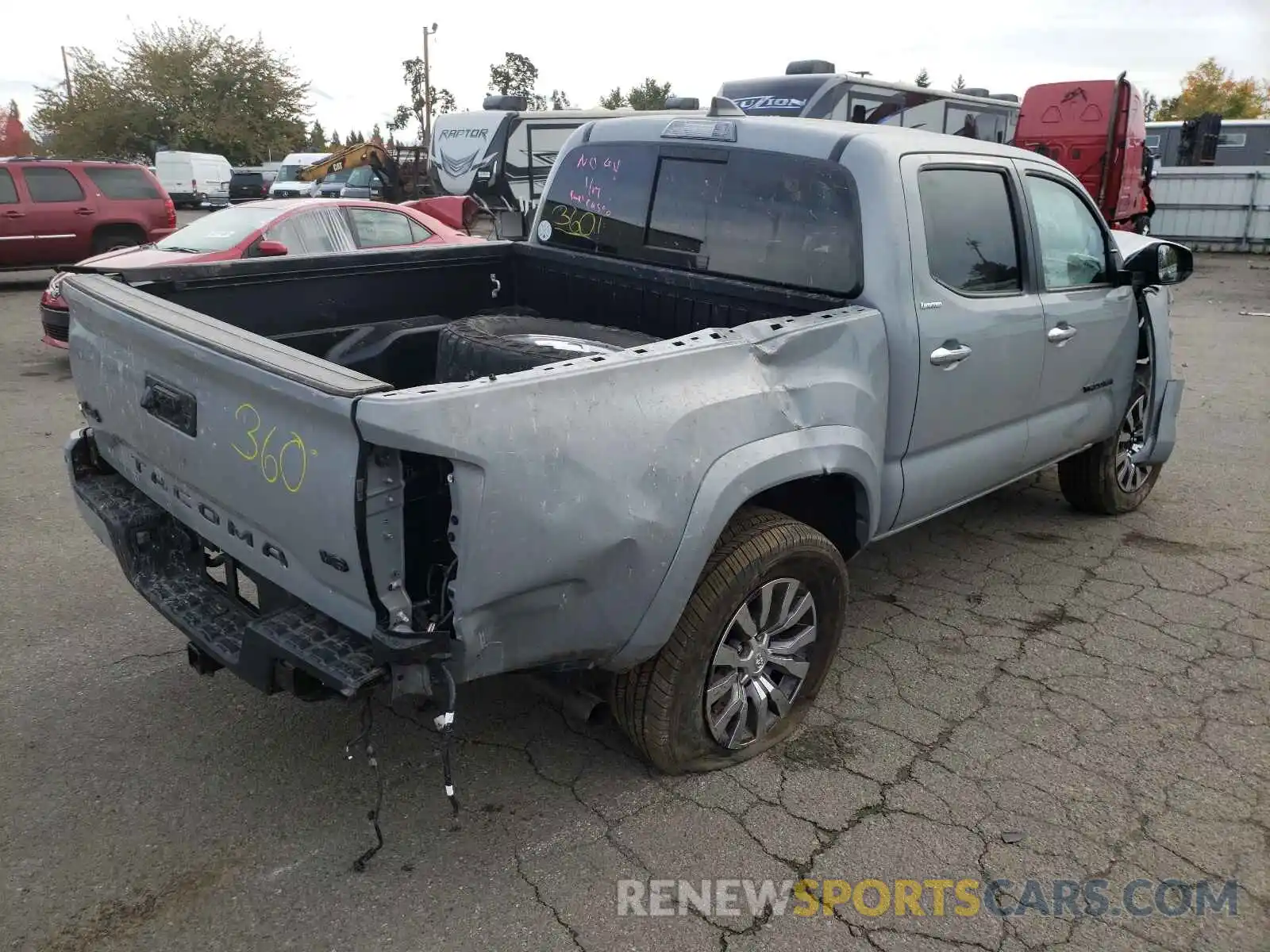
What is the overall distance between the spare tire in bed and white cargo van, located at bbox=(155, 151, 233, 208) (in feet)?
102

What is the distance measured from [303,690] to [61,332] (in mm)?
7606

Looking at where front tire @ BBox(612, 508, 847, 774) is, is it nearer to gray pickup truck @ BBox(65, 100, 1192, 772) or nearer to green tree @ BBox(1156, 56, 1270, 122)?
gray pickup truck @ BBox(65, 100, 1192, 772)

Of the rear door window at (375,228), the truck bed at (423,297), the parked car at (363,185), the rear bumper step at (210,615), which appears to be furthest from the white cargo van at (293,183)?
the rear bumper step at (210,615)

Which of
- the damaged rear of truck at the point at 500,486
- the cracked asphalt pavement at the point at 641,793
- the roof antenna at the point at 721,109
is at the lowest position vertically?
the cracked asphalt pavement at the point at 641,793

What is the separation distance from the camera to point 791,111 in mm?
13586

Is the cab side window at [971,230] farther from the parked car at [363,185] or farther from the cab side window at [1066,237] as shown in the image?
the parked car at [363,185]

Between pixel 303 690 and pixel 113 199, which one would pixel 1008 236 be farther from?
pixel 113 199

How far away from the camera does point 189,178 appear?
30922mm

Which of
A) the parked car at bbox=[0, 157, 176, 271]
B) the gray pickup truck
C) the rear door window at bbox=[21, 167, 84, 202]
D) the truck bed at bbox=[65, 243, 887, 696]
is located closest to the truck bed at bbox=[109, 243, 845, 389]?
the gray pickup truck

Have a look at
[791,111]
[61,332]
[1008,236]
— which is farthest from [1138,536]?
[791,111]

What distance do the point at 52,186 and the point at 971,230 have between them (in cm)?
1423

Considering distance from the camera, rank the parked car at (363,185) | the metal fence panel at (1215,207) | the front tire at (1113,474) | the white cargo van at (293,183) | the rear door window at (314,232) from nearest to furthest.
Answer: the front tire at (1113,474), the rear door window at (314,232), the metal fence panel at (1215,207), the parked car at (363,185), the white cargo van at (293,183)

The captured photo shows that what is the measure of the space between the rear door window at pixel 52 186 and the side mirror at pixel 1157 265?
14.1 meters

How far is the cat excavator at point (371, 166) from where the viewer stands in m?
21.9
